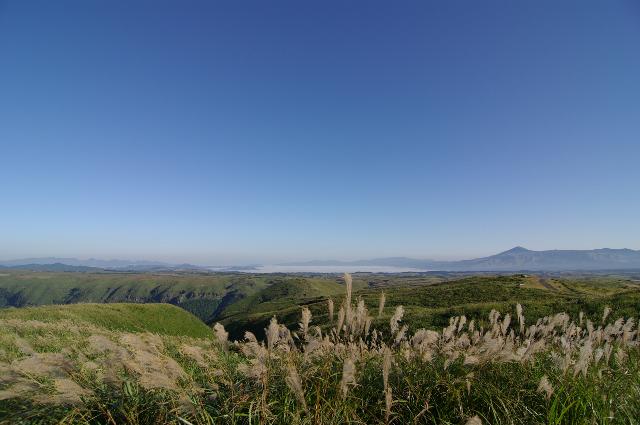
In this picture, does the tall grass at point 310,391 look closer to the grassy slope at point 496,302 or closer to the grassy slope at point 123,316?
the grassy slope at point 496,302

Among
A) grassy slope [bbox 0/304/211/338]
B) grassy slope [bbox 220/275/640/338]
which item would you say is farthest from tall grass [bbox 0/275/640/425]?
grassy slope [bbox 0/304/211/338]

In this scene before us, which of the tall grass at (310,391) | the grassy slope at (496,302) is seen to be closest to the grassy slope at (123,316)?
the grassy slope at (496,302)

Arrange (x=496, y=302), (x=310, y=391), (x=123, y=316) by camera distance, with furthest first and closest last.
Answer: (x=123, y=316)
(x=496, y=302)
(x=310, y=391)

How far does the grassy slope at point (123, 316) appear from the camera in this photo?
32.3 meters

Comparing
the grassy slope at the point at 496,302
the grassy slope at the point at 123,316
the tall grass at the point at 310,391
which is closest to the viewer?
the tall grass at the point at 310,391

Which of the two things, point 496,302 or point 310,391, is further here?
point 496,302

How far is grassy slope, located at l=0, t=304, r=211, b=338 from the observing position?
32.3 m

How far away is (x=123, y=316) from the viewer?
42.8 meters

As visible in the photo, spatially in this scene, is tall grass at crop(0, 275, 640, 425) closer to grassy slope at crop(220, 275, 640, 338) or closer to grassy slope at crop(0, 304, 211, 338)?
grassy slope at crop(220, 275, 640, 338)

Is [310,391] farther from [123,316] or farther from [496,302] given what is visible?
[123,316]

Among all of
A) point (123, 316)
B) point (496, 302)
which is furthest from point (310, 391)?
point (123, 316)

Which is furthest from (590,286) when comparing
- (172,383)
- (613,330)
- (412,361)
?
(172,383)

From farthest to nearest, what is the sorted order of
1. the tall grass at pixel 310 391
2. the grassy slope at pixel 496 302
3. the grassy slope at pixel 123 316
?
the grassy slope at pixel 123 316
the grassy slope at pixel 496 302
the tall grass at pixel 310 391

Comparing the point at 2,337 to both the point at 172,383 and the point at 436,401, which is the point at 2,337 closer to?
the point at 172,383
